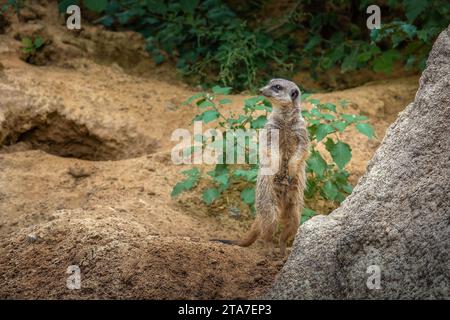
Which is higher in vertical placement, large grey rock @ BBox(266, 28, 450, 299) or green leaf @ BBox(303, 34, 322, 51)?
green leaf @ BBox(303, 34, 322, 51)

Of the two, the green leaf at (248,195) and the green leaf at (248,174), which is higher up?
the green leaf at (248,174)

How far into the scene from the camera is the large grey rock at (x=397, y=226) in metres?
2.42

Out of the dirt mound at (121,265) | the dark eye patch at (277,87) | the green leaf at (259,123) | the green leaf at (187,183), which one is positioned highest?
the dark eye patch at (277,87)

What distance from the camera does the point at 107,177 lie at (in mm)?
4391

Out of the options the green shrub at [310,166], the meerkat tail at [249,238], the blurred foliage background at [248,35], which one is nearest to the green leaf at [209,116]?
the green shrub at [310,166]

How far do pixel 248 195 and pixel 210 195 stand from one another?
219 millimetres

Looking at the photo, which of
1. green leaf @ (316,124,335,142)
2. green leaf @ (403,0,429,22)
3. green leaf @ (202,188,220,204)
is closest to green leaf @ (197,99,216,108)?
green leaf @ (202,188,220,204)

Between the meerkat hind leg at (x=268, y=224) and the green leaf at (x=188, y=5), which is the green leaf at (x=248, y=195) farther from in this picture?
the green leaf at (x=188, y=5)

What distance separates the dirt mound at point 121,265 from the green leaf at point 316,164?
36.4 inches

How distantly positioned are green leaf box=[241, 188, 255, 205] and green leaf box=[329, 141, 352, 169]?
0.49 m

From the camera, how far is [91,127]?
4.97m

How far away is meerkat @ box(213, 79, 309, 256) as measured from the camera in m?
3.70

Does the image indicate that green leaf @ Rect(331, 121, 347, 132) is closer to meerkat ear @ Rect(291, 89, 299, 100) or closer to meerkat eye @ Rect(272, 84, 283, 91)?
meerkat ear @ Rect(291, 89, 299, 100)
